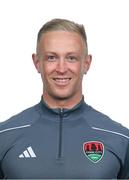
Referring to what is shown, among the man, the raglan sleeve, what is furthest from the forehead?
the raglan sleeve

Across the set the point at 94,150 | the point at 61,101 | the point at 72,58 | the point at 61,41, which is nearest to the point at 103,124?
the point at 94,150

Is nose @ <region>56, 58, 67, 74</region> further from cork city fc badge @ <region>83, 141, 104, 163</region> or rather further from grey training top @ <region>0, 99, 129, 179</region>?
cork city fc badge @ <region>83, 141, 104, 163</region>

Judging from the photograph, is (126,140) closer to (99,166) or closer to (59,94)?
(99,166)

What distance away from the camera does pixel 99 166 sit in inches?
107

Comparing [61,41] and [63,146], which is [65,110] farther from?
[61,41]

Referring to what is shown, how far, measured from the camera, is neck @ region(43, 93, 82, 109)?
279 cm

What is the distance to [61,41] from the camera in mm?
2750

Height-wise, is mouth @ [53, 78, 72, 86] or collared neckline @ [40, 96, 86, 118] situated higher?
mouth @ [53, 78, 72, 86]

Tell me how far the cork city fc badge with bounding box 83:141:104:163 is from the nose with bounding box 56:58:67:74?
1.49ft

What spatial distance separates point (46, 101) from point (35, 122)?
0.14 m

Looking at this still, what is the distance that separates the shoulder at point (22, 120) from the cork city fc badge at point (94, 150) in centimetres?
36

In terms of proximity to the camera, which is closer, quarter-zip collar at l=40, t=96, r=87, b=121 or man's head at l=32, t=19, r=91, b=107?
man's head at l=32, t=19, r=91, b=107

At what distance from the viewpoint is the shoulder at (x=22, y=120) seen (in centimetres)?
283

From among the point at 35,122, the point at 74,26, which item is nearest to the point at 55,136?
the point at 35,122
